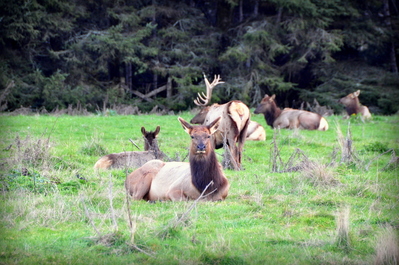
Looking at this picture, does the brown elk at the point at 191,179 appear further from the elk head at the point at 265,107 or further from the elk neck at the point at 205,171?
the elk head at the point at 265,107

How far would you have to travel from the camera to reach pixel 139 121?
808 inches

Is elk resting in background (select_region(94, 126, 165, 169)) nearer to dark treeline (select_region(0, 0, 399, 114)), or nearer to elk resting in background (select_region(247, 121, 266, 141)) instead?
elk resting in background (select_region(247, 121, 266, 141))

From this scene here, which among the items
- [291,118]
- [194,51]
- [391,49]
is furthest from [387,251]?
[391,49]

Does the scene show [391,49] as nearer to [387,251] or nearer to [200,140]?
[200,140]

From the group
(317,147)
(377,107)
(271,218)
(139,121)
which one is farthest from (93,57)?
(271,218)

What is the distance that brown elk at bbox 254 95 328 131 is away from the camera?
21.0m

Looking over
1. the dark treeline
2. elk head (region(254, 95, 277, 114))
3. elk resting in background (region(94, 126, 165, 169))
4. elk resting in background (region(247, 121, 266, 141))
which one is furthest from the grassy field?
the dark treeline

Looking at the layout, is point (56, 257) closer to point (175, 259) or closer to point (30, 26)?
point (175, 259)

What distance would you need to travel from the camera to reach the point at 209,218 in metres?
6.72

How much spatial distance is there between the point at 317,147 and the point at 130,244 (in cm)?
1112

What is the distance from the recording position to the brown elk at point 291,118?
68.9 feet

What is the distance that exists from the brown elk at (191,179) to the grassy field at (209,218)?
26 cm

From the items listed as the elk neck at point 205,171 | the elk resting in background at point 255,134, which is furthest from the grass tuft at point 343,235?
the elk resting in background at point 255,134

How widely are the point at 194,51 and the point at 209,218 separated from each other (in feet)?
89.4
